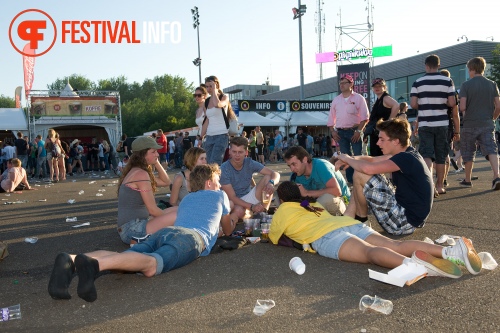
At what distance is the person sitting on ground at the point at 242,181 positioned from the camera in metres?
6.24

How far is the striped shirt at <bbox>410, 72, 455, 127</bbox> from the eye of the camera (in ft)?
26.6

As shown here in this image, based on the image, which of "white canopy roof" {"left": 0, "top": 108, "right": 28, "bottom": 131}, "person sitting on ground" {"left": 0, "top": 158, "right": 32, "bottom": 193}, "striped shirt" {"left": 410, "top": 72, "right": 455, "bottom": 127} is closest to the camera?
"striped shirt" {"left": 410, "top": 72, "right": 455, "bottom": 127}

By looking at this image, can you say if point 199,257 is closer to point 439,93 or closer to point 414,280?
point 414,280

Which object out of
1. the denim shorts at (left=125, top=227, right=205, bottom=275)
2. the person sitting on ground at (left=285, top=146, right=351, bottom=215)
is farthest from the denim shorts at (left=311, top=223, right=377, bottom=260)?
A: the person sitting on ground at (left=285, top=146, right=351, bottom=215)

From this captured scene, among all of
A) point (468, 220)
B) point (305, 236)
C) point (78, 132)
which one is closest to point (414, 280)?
point (305, 236)

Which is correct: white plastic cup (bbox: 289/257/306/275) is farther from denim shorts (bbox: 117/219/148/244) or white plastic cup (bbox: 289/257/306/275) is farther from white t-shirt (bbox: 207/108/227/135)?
white t-shirt (bbox: 207/108/227/135)

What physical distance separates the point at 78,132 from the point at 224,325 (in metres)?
41.3

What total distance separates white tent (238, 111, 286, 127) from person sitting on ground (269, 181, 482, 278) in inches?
1080

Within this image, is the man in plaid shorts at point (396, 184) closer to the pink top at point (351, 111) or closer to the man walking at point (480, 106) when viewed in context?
the pink top at point (351, 111)

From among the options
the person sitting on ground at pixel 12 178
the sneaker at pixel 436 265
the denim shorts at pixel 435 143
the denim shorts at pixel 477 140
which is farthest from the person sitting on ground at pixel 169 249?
the person sitting on ground at pixel 12 178

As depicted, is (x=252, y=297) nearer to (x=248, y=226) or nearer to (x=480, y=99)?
(x=248, y=226)

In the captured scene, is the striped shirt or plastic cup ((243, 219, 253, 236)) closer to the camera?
plastic cup ((243, 219, 253, 236))

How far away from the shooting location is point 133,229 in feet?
16.9

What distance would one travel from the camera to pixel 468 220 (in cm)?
592
